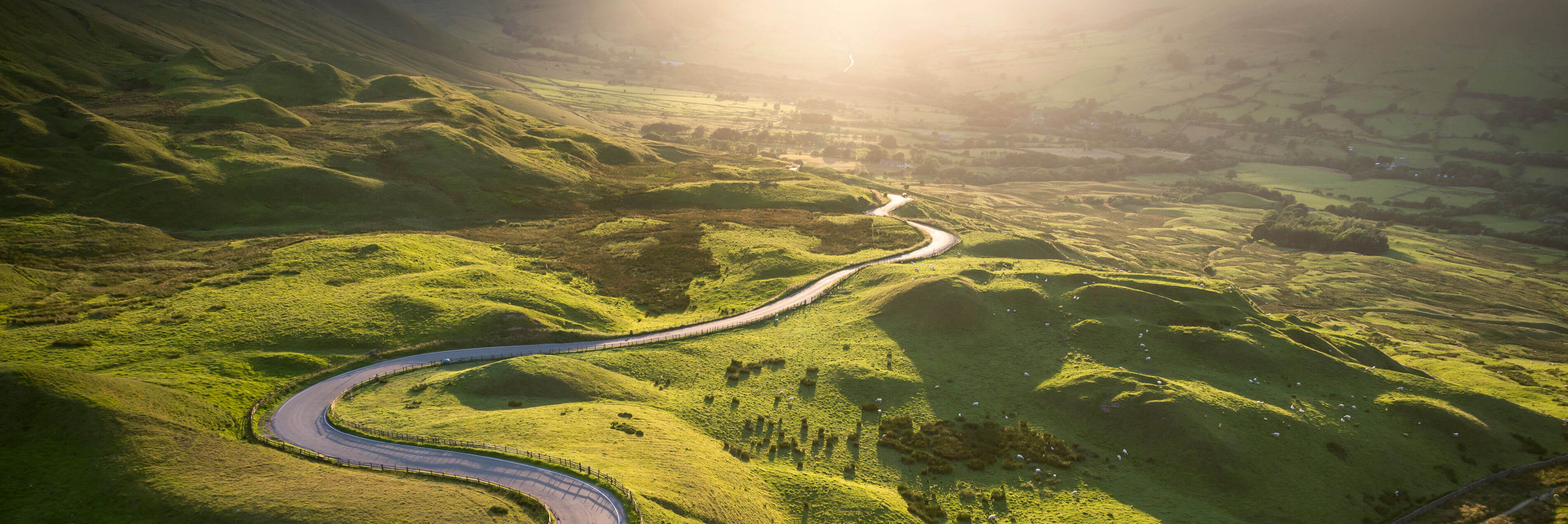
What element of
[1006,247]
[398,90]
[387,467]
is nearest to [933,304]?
[1006,247]

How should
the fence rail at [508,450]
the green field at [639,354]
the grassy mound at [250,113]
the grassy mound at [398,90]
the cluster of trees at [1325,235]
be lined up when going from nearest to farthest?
the fence rail at [508,450], the green field at [639,354], the grassy mound at [250,113], the grassy mound at [398,90], the cluster of trees at [1325,235]

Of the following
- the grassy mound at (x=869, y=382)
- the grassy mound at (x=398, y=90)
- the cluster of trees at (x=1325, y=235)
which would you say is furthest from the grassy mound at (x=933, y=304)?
the cluster of trees at (x=1325, y=235)

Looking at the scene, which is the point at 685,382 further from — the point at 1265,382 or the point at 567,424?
the point at 1265,382

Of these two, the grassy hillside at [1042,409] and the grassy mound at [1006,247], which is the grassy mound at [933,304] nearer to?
the grassy hillside at [1042,409]

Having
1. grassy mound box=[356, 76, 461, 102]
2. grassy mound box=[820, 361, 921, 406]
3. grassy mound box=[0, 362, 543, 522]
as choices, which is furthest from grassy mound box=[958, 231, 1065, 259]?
grassy mound box=[356, 76, 461, 102]

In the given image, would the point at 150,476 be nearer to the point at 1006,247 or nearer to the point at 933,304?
the point at 933,304
